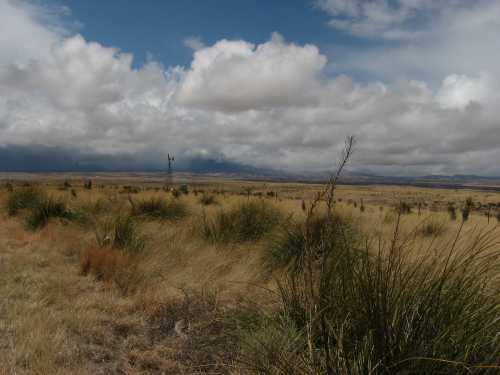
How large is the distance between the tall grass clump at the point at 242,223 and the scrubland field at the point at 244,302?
0.11ft

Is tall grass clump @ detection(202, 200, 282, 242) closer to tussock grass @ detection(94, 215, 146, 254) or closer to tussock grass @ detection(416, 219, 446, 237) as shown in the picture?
tussock grass @ detection(94, 215, 146, 254)

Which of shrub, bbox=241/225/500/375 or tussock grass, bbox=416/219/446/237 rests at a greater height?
shrub, bbox=241/225/500/375

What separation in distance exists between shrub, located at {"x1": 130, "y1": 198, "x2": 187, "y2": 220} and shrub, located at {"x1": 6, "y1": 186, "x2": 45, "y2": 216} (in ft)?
10.3

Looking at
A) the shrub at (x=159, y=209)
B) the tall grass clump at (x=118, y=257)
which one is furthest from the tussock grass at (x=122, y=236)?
the shrub at (x=159, y=209)

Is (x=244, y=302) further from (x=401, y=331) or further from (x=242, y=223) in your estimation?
(x=242, y=223)

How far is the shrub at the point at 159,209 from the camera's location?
11.0 meters

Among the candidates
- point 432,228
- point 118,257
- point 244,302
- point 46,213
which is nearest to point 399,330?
point 244,302

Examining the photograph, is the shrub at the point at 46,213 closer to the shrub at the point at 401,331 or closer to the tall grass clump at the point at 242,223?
the tall grass clump at the point at 242,223

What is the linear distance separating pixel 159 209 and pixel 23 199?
16.2ft

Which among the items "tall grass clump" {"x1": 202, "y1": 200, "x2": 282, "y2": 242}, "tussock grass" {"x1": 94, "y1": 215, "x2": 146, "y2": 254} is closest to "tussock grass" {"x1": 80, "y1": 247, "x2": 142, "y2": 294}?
"tussock grass" {"x1": 94, "y1": 215, "x2": 146, "y2": 254}

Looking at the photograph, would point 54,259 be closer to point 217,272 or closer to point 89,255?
point 89,255

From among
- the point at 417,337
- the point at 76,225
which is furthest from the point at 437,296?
the point at 76,225

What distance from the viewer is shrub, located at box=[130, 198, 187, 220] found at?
10969 mm

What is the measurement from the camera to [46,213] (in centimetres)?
976
